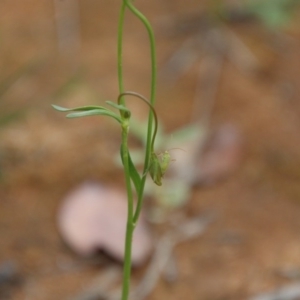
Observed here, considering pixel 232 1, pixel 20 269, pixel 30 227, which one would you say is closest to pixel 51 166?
pixel 30 227

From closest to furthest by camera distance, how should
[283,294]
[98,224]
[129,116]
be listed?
[129,116] → [283,294] → [98,224]

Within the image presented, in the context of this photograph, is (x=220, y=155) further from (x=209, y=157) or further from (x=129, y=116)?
(x=129, y=116)

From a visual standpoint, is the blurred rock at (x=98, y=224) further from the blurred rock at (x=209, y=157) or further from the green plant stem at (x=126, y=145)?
the green plant stem at (x=126, y=145)

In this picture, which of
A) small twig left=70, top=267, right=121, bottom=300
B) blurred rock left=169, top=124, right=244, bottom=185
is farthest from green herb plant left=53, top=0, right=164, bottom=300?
blurred rock left=169, top=124, right=244, bottom=185

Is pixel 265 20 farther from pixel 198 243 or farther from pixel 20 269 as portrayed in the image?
pixel 20 269

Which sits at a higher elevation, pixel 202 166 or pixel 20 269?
pixel 202 166

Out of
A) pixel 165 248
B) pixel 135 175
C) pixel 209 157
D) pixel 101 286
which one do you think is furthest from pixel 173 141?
pixel 135 175

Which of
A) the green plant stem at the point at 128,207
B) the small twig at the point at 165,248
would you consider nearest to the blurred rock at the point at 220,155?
the small twig at the point at 165,248

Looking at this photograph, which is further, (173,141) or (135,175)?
(173,141)
